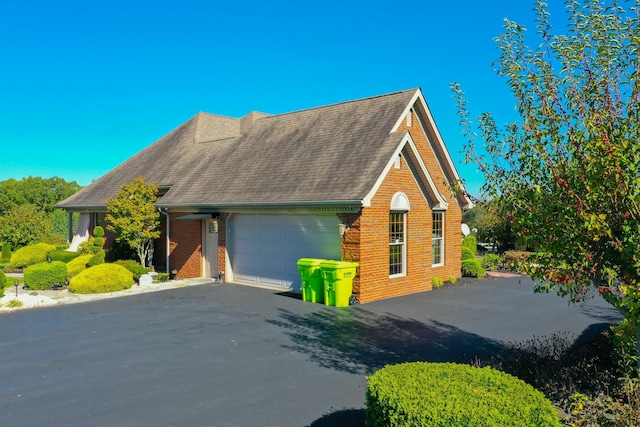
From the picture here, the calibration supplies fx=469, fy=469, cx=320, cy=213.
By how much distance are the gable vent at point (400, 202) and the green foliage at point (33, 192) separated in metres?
63.0

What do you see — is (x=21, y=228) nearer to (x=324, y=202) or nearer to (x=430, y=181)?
(x=324, y=202)

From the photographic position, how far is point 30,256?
24.4 m

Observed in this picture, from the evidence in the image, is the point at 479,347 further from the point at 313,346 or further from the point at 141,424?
the point at 141,424

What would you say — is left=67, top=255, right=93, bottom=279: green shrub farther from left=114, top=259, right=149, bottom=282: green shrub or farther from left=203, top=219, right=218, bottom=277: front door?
left=203, top=219, right=218, bottom=277: front door

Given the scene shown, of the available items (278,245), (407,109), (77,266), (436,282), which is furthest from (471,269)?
(77,266)

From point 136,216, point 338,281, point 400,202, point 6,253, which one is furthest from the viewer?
point 6,253

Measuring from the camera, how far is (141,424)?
603 cm

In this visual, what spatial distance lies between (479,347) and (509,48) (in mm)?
5905

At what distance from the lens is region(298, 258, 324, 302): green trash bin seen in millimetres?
13984

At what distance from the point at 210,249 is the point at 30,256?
11972mm

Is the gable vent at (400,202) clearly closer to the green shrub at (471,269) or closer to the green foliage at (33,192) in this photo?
the green shrub at (471,269)

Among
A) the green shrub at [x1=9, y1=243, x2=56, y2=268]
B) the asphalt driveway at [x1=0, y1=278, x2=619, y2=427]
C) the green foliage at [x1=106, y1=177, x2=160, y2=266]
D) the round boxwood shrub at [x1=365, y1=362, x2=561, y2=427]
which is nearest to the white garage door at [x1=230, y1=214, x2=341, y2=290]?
the asphalt driveway at [x1=0, y1=278, x2=619, y2=427]

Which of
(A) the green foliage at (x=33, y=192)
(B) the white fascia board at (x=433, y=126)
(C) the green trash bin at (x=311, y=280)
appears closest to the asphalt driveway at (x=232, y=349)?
(C) the green trash bin at (x=311, y=280)

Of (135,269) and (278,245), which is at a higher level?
(278,245)
